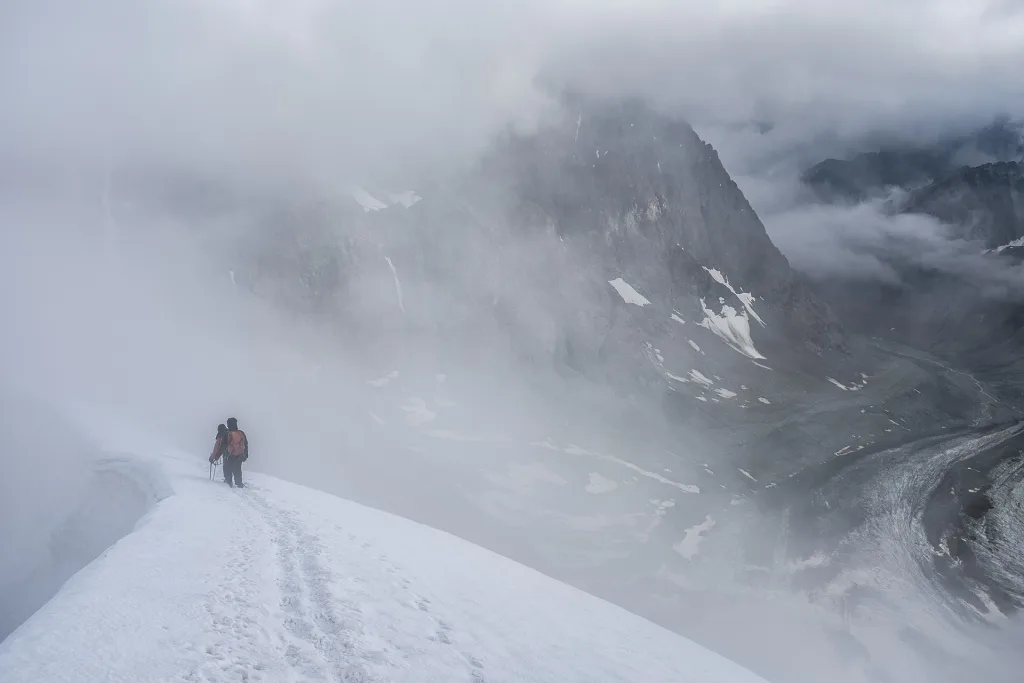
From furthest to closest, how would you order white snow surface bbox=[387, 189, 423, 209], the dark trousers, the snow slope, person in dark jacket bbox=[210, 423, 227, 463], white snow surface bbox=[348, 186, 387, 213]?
white snow surface bbox=[387, 189, 423, 209]
white snow surface bbox=[348, 186, 387, 213]
person in dark jacket bbox=[210, 423, 227, 463]
the dark trousers
the snow slope

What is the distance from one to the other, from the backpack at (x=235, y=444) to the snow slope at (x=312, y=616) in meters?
3.83

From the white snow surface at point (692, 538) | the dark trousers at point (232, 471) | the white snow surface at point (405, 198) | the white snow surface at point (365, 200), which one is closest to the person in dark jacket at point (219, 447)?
the dark trousers at point (232, 471)

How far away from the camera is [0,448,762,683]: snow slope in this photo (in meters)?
8.25

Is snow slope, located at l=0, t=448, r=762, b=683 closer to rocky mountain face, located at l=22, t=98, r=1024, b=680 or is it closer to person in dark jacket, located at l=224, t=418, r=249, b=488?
person in dark jacket, located at l=224, t=418, r=249, b=488

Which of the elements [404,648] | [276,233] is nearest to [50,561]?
Result: [404,648]

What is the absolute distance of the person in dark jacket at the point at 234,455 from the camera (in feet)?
67.4

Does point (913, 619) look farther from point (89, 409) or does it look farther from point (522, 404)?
point (89, 409)

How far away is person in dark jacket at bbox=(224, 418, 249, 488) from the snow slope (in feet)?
10.8

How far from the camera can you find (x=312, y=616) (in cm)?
982

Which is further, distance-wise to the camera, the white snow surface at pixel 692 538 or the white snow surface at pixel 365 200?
the white snow surface at pixel 365 200

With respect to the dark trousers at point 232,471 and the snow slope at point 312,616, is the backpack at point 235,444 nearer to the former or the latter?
the dark trousers at point 232,471

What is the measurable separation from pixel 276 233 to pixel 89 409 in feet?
426

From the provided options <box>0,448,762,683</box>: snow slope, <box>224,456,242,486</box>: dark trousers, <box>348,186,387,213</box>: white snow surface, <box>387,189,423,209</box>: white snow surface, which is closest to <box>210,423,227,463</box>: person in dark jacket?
<box>224,456,242,486</box>: dark trousers

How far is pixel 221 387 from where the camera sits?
10744 centimetres
